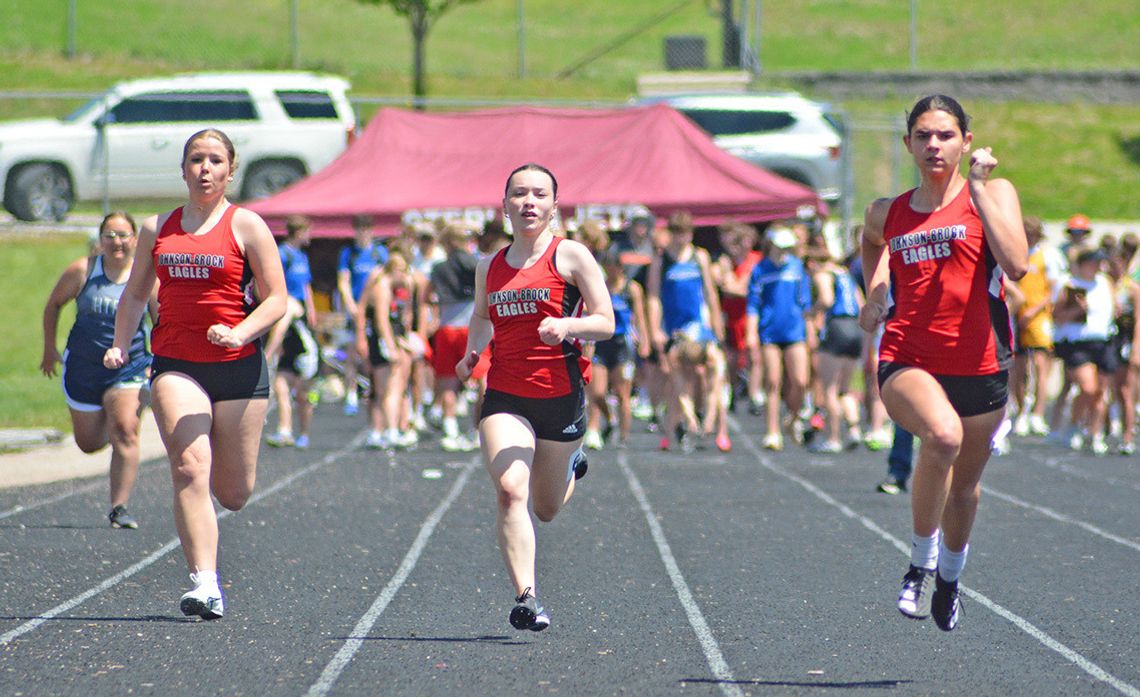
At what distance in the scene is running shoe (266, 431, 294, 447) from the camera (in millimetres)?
15391

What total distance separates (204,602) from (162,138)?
56.4ft

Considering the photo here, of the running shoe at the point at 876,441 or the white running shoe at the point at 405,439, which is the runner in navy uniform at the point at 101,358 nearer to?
the white running shoe at the point at 405,439

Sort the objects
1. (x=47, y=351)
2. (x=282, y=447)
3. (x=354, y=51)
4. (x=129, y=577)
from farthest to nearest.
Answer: (x=354, y=51) < (x=282, y=447) < (x=47, y=351) < (x=129, y=577)

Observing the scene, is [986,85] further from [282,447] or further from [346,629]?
[346,629]

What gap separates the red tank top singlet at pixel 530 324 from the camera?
21.9ft

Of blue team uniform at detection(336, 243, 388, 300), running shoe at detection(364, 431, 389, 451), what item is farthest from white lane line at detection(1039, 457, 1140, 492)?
blue team uniform at detection(336, 243, 388, 300)

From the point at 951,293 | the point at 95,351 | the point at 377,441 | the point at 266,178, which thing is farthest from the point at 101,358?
the point at 266,178

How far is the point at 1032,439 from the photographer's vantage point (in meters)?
17.1

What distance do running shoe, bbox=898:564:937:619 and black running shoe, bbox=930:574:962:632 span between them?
71 mm

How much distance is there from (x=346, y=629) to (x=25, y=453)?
7.43m

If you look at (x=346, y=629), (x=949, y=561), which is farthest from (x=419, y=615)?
(x=949, y=561)

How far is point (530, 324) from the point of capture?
264 inches

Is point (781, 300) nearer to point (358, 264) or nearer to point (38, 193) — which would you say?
point (358, 264)

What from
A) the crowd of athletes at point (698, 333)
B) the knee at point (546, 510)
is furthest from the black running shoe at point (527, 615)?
the crowd of athletes at point (698, 333)
